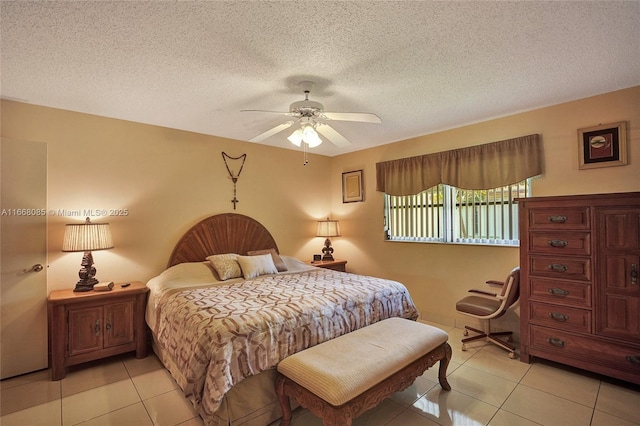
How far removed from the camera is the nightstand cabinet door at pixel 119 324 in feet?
9.56

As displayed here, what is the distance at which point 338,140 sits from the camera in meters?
2.97

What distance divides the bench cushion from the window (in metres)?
1.74

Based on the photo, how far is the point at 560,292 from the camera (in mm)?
2693

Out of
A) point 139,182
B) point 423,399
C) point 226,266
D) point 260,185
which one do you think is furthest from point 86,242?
point 423,399

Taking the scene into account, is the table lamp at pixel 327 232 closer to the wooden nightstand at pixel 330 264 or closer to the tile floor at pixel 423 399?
the wooden nightstand at pixel 330 264

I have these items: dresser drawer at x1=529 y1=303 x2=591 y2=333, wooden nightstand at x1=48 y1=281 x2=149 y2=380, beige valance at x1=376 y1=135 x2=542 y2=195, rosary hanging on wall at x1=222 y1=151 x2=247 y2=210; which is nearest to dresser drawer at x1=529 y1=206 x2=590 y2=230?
beige valance at x1=376 y1=135 x2=542 y2=195

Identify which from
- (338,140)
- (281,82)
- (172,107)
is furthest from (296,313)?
(172,107)

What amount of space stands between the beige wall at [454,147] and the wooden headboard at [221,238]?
1.52m

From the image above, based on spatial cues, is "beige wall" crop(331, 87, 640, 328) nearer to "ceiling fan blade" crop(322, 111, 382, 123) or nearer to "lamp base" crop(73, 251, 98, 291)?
"ceiling fan blade" crop(322, 111, 382, 123)

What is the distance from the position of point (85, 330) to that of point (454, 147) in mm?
4489

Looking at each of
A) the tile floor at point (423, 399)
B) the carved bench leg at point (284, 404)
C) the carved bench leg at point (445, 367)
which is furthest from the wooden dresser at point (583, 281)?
the carved bench leg at point (284, 404)

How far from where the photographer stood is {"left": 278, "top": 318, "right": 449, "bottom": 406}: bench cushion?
1.69m

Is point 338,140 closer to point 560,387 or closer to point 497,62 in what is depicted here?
point 497,62

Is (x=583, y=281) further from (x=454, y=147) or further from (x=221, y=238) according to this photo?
(x=221, y=238)
